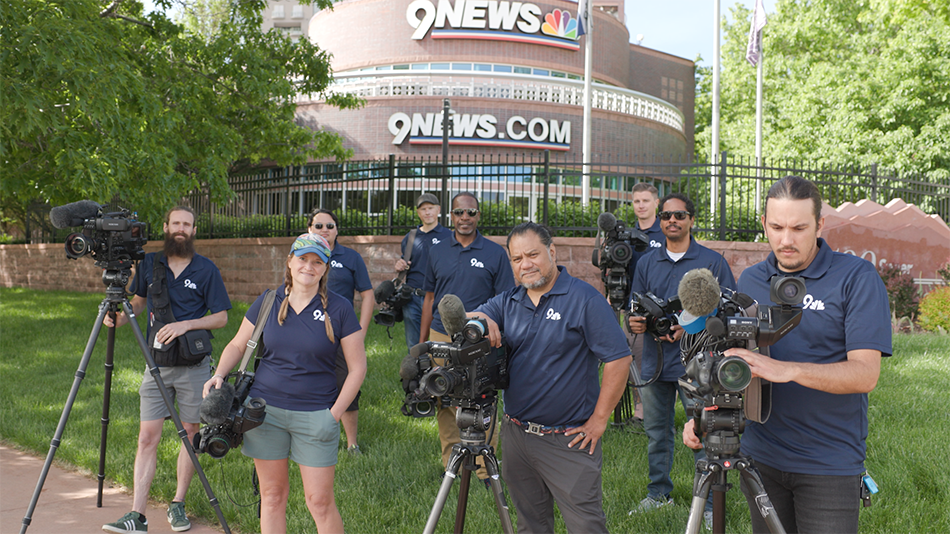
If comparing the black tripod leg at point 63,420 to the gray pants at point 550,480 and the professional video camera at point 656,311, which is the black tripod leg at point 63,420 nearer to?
the gray pants at point 550,480

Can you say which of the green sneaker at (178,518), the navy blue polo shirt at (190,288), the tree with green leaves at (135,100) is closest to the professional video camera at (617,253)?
the navy blue polo shirt at (190,288)

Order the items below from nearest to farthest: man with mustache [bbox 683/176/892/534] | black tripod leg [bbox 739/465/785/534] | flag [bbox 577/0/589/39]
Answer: black tripod leg [bbox 739/465/785/534], man with mustache [bbox 683/176/892/534], flag [bbox 577/0/589/39]

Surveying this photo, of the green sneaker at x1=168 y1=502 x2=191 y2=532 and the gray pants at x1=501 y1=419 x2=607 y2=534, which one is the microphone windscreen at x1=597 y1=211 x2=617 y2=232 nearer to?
the gray pants at x1=501 y1=419 x2=607 y2=534

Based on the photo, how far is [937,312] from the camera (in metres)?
11.7

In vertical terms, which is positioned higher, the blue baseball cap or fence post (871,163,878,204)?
fence post (871,163,878,204)

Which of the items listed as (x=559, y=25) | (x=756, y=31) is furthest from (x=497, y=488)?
(x=559, y=25)

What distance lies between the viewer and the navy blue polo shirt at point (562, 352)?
333cm

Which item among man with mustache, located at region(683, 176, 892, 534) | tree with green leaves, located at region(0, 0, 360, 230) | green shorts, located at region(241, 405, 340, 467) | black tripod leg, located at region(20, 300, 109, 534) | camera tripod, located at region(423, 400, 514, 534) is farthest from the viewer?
tree with green leaves, located at region(0, 0, 360, 230)

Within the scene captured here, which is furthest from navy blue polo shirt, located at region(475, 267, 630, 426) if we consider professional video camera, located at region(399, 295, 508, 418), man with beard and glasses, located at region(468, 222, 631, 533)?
professional video camera, located at region(399, 295, 508, 418)

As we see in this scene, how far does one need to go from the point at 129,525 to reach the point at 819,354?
439cm

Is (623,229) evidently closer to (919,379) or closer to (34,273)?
(919,379)

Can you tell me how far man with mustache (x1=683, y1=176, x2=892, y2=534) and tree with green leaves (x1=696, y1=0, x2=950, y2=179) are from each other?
15.0 metres

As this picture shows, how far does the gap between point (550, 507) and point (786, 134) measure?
27.4 metres

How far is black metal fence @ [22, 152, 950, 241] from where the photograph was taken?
12.6m
